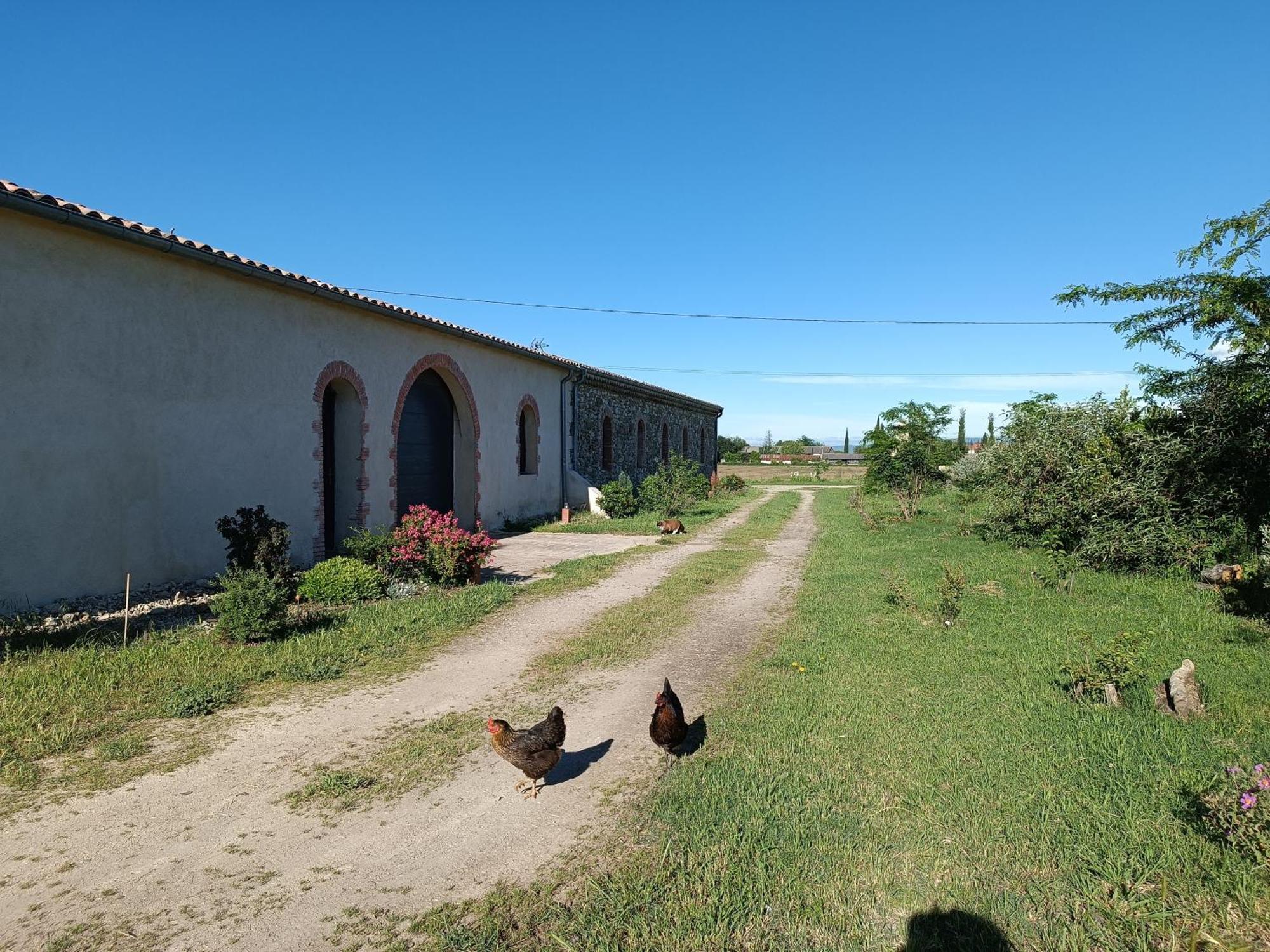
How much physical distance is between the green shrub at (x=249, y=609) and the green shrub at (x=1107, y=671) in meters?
6.35

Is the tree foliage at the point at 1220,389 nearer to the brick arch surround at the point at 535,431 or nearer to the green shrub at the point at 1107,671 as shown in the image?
the green shrub at the point at 1107,671

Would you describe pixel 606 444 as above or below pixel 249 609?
above

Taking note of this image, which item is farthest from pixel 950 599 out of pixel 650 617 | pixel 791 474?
pixel 791 474

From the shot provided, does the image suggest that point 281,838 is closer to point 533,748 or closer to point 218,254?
Result: point 533,748

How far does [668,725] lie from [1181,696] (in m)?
3.29

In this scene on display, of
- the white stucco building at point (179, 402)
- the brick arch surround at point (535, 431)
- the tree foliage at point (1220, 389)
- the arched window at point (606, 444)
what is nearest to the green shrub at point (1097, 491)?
the tree foliage at point (1220, 389)

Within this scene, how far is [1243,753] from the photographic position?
12.6 feet

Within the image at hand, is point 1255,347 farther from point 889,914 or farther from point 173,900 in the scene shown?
point 173,900

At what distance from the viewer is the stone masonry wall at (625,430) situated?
19750 mm

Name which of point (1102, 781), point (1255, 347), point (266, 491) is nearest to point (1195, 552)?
point (1255, 347)

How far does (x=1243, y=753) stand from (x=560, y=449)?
50.7 feet

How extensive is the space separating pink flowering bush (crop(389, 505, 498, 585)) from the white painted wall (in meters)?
1.74

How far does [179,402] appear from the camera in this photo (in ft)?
26.3

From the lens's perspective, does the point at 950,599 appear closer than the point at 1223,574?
Yes
